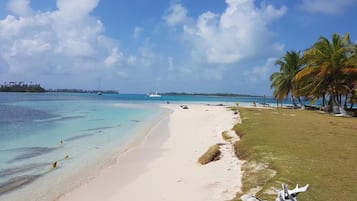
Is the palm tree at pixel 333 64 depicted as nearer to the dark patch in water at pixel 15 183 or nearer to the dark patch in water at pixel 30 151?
the dark patch in water at pixel 30 151

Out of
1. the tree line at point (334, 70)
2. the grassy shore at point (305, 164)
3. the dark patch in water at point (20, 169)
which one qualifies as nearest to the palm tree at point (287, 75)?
the tree line at point (334, 70)

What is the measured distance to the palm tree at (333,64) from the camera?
80.9 feet

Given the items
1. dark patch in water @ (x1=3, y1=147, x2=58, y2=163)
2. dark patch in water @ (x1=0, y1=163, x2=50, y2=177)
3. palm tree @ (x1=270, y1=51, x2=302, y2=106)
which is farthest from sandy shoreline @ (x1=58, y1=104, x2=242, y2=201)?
palm tree @ (x1=270, y1=51, x2=302, y2=106)

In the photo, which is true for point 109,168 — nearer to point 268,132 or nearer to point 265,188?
point 265,188

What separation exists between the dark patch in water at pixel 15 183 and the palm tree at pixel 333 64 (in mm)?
23242

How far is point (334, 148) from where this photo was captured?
9.49 metres

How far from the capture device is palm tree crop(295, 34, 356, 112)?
80.9ft

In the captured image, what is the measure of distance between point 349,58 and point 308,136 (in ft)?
56.1

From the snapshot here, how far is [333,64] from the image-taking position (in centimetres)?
2462

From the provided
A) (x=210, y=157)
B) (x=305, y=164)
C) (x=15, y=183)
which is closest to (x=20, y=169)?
(x=15, y=183)

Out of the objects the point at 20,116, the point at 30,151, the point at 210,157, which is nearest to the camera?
the point at 210,157

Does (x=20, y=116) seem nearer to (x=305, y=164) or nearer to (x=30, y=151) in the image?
(x=30, y=151)

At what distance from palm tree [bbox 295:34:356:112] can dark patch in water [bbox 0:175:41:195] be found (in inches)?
915

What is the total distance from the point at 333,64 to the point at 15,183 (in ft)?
80.8
